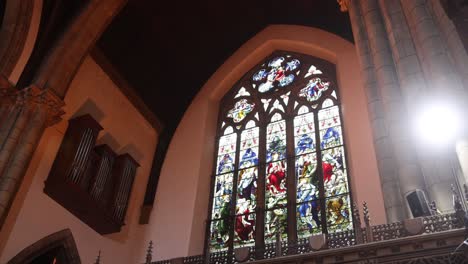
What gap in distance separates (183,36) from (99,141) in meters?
3.75

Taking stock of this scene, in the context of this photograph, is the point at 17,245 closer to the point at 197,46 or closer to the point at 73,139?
the point at 73,139

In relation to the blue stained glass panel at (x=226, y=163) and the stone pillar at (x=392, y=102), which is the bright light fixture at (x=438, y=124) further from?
the blue stained glass panel at (x=226, y=163)

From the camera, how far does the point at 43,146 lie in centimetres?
1063

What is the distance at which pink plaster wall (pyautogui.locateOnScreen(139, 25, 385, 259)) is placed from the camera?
1087cm

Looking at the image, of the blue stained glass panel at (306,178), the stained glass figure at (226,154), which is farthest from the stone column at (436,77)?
the stained glass figure at (226,154)

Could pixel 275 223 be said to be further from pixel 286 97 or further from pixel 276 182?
pixel 286 97

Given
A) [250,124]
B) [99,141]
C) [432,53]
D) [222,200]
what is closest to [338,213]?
[222,200]

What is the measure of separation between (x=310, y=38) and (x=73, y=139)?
6572 millimetres

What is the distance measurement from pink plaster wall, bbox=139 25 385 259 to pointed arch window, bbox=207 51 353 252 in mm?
280

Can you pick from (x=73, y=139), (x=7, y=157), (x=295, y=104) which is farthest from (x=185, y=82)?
(x=7, y=157)

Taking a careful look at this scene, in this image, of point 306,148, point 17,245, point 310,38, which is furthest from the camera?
point 310,38

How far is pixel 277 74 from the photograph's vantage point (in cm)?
1400

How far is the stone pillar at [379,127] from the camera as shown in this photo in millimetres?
6834

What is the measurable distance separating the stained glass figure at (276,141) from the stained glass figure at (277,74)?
1.34 metres
